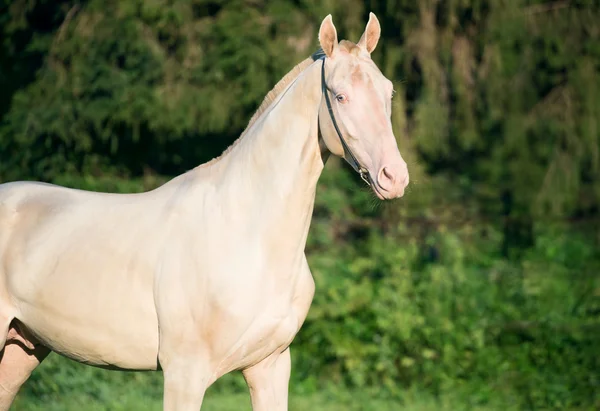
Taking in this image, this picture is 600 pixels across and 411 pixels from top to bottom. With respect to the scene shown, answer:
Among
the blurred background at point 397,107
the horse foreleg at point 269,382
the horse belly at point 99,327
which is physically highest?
the horse belly at point 99,327

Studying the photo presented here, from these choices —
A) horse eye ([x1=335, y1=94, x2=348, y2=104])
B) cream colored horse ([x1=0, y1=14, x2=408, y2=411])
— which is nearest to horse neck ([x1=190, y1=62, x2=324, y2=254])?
cream colored horse ([x1=0, y1=14, x2=408, y2=411])

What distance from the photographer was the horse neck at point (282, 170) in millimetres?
3705

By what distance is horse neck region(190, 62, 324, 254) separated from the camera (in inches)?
146

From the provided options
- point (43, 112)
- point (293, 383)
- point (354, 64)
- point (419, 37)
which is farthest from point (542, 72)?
point (354, 64)

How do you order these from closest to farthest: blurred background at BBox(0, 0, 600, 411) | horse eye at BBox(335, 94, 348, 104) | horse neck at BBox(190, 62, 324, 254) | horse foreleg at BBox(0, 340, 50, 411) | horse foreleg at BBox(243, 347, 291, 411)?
horse eye at BBox(335, 94, 348, 104) < horse neck at BBox(190, 62, 324, 254) < horse foreleg at BBox(243, 347, 291, 411) < horse foreleg at BBox(0, 340, 50, 411) < blurred background at BBox(0, 0, 600, 411)

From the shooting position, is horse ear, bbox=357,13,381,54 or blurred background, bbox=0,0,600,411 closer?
horse ear, bbox=357,13,381,54

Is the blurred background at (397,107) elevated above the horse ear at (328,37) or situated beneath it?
situated beneath

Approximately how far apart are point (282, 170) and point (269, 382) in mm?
881

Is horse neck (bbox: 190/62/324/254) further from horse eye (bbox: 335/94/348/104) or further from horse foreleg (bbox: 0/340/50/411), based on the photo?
horse foreleg (bbox: 0/340/50/411)

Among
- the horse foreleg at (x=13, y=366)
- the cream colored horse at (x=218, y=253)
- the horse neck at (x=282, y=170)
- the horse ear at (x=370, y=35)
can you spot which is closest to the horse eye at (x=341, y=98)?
the cream colored horse at (x=218, y=253)

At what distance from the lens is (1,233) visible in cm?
418

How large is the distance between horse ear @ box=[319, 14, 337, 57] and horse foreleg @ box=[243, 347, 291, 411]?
124 centimetres

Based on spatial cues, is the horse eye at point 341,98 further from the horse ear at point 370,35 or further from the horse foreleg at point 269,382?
the horse foreleg at point 269,382

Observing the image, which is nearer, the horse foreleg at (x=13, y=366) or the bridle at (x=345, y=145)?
the bridle at (x=345, y=145)
